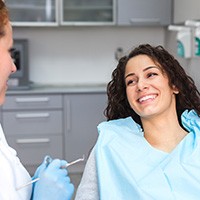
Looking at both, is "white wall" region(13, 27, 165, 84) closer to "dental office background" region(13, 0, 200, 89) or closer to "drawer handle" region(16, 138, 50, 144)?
"dental office background" region(13, 0, 200, 89)

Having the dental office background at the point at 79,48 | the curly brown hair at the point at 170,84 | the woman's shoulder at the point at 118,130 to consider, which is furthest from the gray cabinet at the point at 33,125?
the woman's shoulder at the point at 118,130

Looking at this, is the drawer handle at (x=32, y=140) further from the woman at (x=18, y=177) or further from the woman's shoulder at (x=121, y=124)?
the woman at (x=18, y=177)

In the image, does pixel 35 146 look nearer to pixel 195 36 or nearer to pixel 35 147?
pixel 35 147

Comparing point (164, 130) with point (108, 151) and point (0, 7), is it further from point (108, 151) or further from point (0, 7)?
point (0, 7)

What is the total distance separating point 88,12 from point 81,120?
1104 mm

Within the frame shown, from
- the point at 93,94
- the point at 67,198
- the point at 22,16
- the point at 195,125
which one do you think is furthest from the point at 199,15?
the point at 67,198

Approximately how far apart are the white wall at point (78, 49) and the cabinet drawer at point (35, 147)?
0.77 metres

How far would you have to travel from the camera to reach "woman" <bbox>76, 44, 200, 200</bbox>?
Answer: 1450 mm

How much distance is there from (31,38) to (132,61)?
8.97 ft

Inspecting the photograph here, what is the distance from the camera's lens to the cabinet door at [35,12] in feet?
12.6

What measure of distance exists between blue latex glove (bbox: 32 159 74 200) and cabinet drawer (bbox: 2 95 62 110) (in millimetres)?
2491

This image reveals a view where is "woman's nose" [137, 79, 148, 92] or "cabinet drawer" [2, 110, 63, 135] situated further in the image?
"cabinet drawer" [2, 110, 63, 135]

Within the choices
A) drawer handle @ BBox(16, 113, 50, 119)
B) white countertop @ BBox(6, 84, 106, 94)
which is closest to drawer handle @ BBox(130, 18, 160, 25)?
white countertop @ BBox(6, 84, 106, 94)

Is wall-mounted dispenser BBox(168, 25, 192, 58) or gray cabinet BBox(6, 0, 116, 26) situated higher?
gray cabinet BBox(6, 0, 116, 26)
